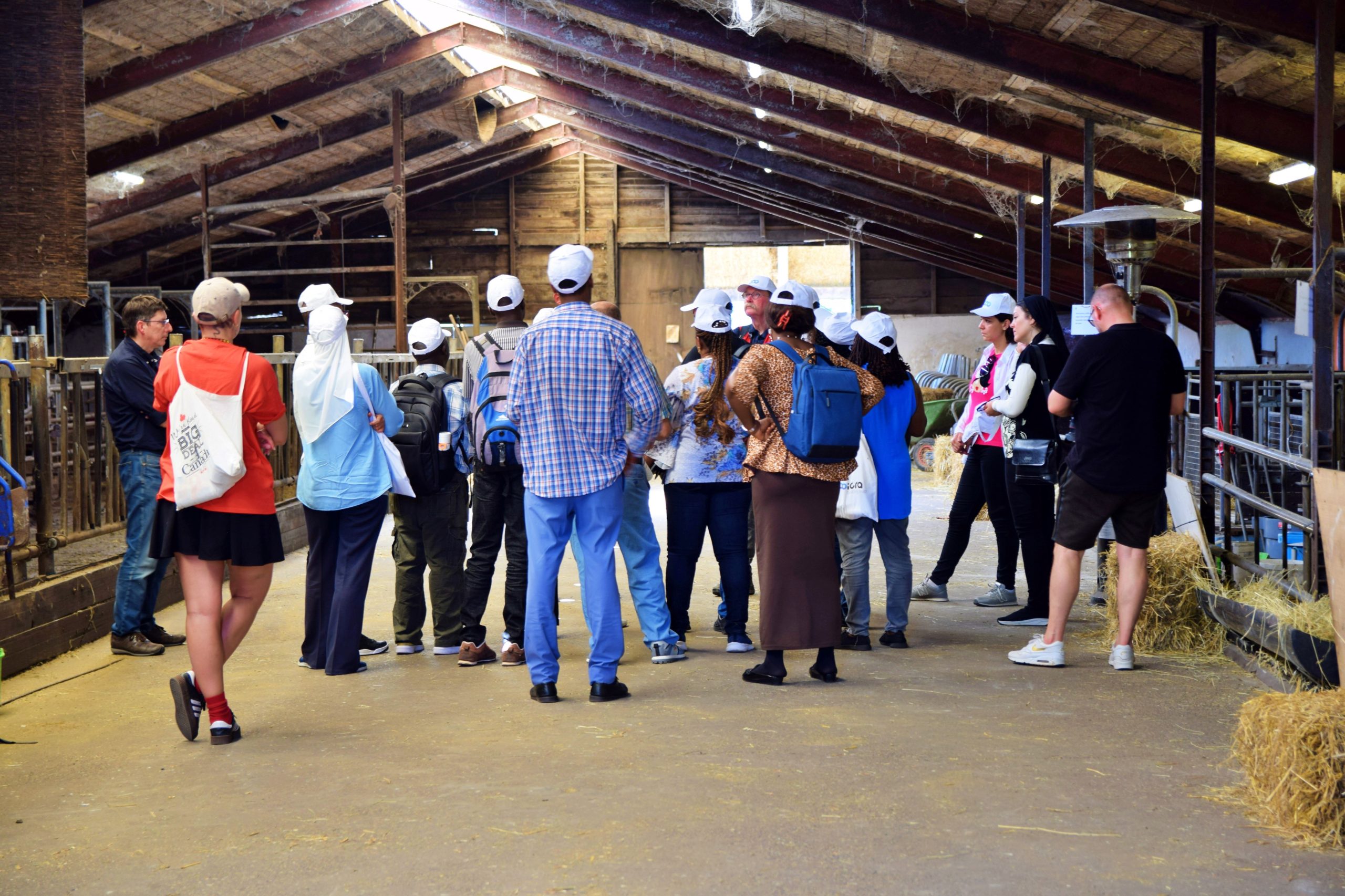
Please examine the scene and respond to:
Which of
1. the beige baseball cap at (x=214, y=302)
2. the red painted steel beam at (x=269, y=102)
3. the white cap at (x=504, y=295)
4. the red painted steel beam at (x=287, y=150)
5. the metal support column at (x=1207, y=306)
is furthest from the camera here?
the red painted steel beam at (x=287, y=150)

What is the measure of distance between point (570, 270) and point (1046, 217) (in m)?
6.33

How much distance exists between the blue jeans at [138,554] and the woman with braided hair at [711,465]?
2.18 meters

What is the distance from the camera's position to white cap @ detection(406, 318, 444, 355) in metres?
5.18

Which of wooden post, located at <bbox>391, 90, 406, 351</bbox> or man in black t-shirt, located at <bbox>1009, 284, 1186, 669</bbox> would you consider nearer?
man in black t-shirt, located at <bbox>1009, 284, 1186, 669</bbox>

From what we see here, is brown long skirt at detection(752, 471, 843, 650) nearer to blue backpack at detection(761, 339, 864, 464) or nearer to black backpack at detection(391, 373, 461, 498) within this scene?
blue backpack at detection(761, 339, 864, 464)

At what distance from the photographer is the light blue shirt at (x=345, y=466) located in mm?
4629

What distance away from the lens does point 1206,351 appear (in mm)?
5930

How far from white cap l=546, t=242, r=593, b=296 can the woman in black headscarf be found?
83.8 inches

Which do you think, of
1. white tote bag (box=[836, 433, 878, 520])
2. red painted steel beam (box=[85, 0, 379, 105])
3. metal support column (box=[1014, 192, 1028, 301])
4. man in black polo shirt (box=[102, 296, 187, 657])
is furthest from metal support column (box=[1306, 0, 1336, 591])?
red painted steel beam (box=[85, 0, 379, 105])

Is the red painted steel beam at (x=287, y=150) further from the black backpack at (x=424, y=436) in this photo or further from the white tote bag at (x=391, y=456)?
the white tote bag at (x=391, y=456)

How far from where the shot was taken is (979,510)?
244 inches

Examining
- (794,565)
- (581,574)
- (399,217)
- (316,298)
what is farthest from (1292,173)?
(399,217)

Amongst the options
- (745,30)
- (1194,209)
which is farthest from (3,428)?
(1194,209)

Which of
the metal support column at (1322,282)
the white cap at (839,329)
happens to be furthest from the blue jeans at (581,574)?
the metal support column at (1322,282)
